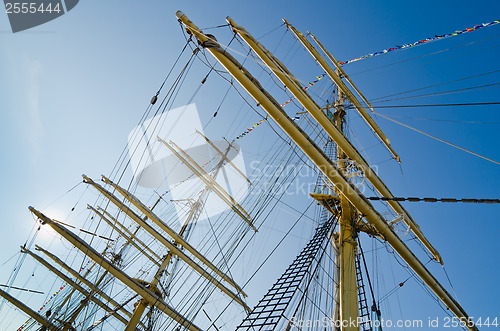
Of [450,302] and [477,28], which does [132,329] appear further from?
[477,28]

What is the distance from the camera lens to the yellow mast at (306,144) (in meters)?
6.10

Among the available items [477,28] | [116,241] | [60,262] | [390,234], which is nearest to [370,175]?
[390,234]

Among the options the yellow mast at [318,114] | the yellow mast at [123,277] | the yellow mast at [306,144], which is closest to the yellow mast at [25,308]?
the yellow mast at [123,277]

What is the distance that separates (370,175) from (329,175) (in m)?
3.64

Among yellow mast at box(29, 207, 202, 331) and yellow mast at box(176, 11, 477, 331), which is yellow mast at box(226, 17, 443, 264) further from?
yellow mast at box(29, 207, 202, 331)

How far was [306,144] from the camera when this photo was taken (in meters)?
6.92

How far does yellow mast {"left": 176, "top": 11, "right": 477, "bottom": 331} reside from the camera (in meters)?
6.10

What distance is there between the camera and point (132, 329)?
1105 cm

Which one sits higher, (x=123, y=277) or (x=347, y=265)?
(x=347, y=265)

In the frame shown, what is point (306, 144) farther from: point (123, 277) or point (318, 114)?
point (123, 277)

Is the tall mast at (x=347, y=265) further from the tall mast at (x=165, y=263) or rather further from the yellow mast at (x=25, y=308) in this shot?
the yellow mast at (x=25, y=308)

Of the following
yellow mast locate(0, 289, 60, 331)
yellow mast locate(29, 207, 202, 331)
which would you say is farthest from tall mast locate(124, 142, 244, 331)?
yellow mast locate(0, 289, 60, 331)

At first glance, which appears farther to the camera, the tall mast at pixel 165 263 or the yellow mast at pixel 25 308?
the yellow mast at pixel 25 308

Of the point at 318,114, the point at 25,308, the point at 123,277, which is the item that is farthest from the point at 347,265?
the point at 25,308
